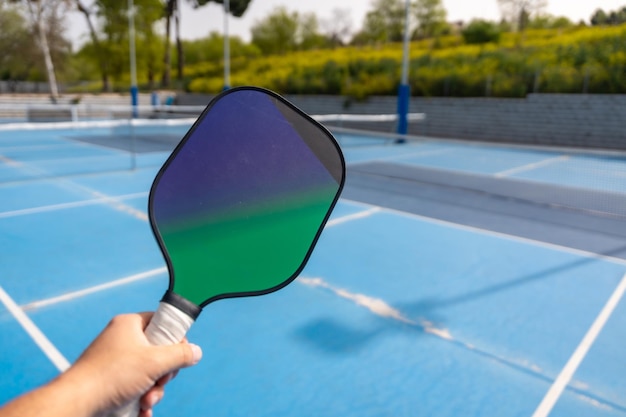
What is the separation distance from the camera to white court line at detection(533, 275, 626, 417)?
10.3 feet

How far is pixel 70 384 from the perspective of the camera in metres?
0.86

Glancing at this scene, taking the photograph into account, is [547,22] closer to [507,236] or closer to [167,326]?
[507,236]

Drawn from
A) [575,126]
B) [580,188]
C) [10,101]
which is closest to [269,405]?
[580,188]

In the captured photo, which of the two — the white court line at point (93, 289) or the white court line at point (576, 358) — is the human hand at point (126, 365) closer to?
the white court line at point (576, 358)

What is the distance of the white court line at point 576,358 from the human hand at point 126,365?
2.87 metres

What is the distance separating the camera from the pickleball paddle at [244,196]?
1188 mm

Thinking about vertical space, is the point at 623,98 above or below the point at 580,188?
above

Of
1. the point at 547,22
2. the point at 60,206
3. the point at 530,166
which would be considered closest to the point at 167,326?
the point at 60,206

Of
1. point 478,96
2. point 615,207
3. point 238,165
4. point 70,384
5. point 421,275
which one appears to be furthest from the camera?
point 478,96

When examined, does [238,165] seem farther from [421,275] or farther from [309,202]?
[421,275]

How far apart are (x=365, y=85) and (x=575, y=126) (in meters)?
11.9

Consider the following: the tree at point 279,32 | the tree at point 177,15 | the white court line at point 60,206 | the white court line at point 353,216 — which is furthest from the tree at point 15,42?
the white court line at point 353,216

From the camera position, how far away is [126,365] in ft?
3.02

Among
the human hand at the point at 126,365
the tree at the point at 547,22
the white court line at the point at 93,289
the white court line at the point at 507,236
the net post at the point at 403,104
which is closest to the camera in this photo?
the human hand at the point at 126,365
